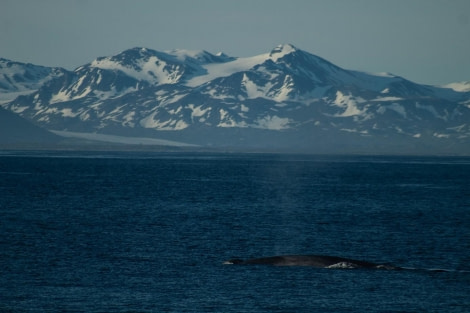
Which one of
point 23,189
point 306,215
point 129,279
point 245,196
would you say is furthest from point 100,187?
point 129,279

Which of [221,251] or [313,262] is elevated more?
[313,262]

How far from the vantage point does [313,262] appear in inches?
2847

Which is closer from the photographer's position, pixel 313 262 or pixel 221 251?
pixel 313 262

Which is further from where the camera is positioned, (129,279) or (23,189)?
(23,189)

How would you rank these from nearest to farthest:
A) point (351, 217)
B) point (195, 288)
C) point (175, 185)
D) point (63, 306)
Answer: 1. point (63, 306)
2. point (195, 288)
3. point (351, 217)
4. point (175, 185)

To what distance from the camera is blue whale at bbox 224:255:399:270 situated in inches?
2803

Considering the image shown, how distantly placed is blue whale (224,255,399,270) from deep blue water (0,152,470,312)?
1.70 metres

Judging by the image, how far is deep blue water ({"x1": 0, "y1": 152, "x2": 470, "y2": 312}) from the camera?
58562 mm

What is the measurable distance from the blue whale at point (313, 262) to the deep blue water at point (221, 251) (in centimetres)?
170

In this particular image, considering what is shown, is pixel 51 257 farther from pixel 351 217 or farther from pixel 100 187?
pixel 100 187

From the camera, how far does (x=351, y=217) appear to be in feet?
383

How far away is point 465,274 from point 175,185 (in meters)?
125

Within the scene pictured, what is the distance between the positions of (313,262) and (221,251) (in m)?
10.9

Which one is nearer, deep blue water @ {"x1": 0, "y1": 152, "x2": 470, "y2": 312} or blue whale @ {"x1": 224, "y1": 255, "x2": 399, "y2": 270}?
deep blue water @ {"x1": 0, "y1": 152, "x2": 470, "y2": 312}
